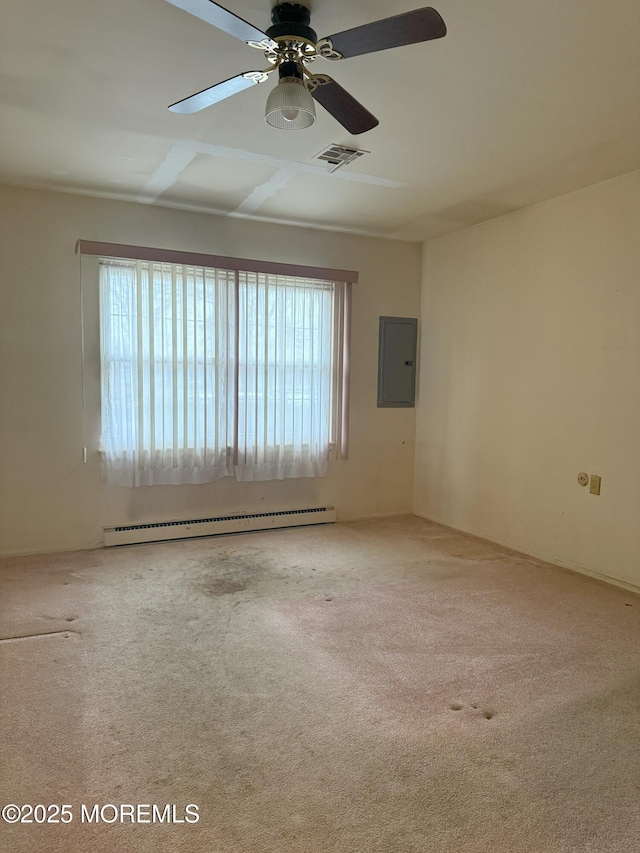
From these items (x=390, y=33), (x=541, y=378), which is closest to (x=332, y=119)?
(x=390, y=33)

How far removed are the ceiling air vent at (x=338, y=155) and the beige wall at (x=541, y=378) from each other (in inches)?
61.5

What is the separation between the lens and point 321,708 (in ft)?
7.00

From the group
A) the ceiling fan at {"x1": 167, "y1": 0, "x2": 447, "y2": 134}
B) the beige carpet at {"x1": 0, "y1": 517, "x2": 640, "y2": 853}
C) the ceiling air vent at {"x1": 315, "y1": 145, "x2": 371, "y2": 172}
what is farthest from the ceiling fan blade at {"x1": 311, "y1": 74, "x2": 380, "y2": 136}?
the beige carpet at {"x1": 0, "y1": 517, "x2": 640, "y2": 853}

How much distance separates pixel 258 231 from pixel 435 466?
2.52 m

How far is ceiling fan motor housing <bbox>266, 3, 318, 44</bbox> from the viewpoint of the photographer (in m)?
1.93

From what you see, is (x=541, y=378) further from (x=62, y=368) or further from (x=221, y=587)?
(x=62, y=368)

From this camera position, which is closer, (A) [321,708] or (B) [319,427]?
(A) [321,708]

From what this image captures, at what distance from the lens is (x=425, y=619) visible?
117 inches

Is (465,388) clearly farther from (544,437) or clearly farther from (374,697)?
(374,697)

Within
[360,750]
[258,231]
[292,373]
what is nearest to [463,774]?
[360,750]

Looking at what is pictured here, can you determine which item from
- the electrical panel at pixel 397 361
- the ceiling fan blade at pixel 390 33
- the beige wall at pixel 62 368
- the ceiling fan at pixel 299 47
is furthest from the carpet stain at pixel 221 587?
the ceiling fan blade at pixel 390 33

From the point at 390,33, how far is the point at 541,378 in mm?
2783

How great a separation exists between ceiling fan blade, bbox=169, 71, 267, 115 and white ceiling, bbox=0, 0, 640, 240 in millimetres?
193

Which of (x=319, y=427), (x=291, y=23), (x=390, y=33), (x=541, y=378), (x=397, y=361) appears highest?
(x=291, y=23)
